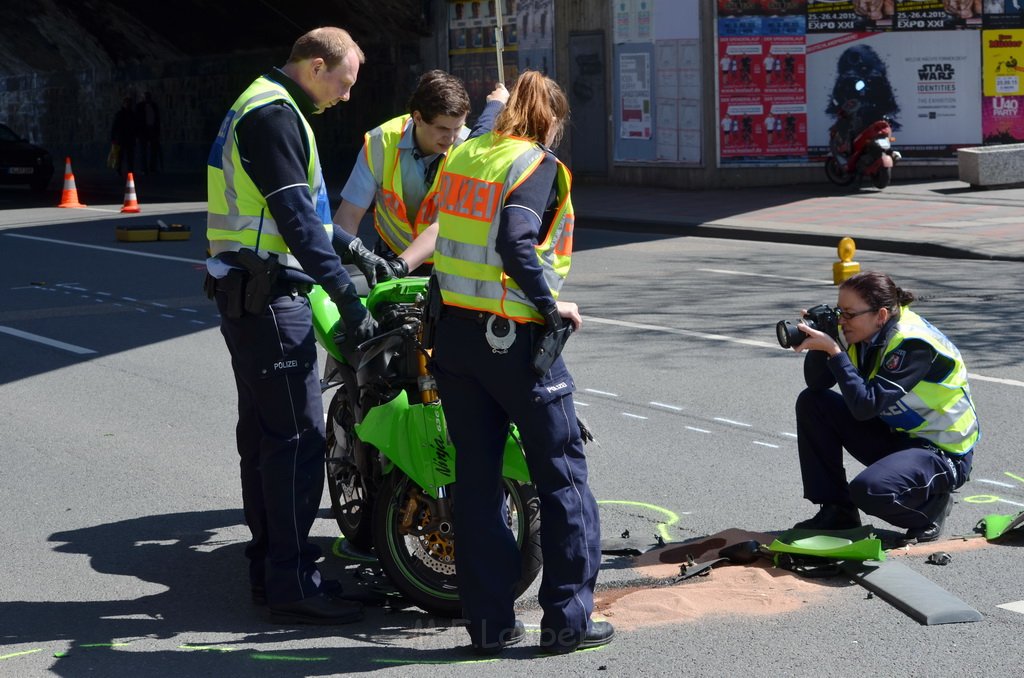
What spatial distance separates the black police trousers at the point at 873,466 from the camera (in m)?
5.38

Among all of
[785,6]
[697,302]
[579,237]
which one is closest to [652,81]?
[785,6]

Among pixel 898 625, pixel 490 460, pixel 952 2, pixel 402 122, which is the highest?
pixel 952 2

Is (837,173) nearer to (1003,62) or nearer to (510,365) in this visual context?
(1003,62)

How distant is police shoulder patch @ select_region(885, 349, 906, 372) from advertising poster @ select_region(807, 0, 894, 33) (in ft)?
55.2

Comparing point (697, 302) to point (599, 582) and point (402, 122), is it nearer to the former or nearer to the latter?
point (402, 122)

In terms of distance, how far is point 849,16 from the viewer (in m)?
21.3

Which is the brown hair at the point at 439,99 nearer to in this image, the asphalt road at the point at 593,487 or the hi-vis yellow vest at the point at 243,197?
the hi-vis yellow vest at the point at 243,197

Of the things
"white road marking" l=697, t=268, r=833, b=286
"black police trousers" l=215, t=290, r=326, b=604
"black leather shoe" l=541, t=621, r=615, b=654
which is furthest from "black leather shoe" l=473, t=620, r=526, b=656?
"white road marking" l=697, t=268, r=833, b=286

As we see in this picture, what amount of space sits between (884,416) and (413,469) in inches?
78.2

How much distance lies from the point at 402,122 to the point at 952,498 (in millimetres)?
2780

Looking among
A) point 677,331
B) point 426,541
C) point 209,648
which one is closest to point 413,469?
point 426,541

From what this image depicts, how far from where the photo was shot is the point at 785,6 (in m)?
21.5

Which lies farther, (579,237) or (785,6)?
(785,6)

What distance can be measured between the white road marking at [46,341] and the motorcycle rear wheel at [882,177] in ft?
42.2
